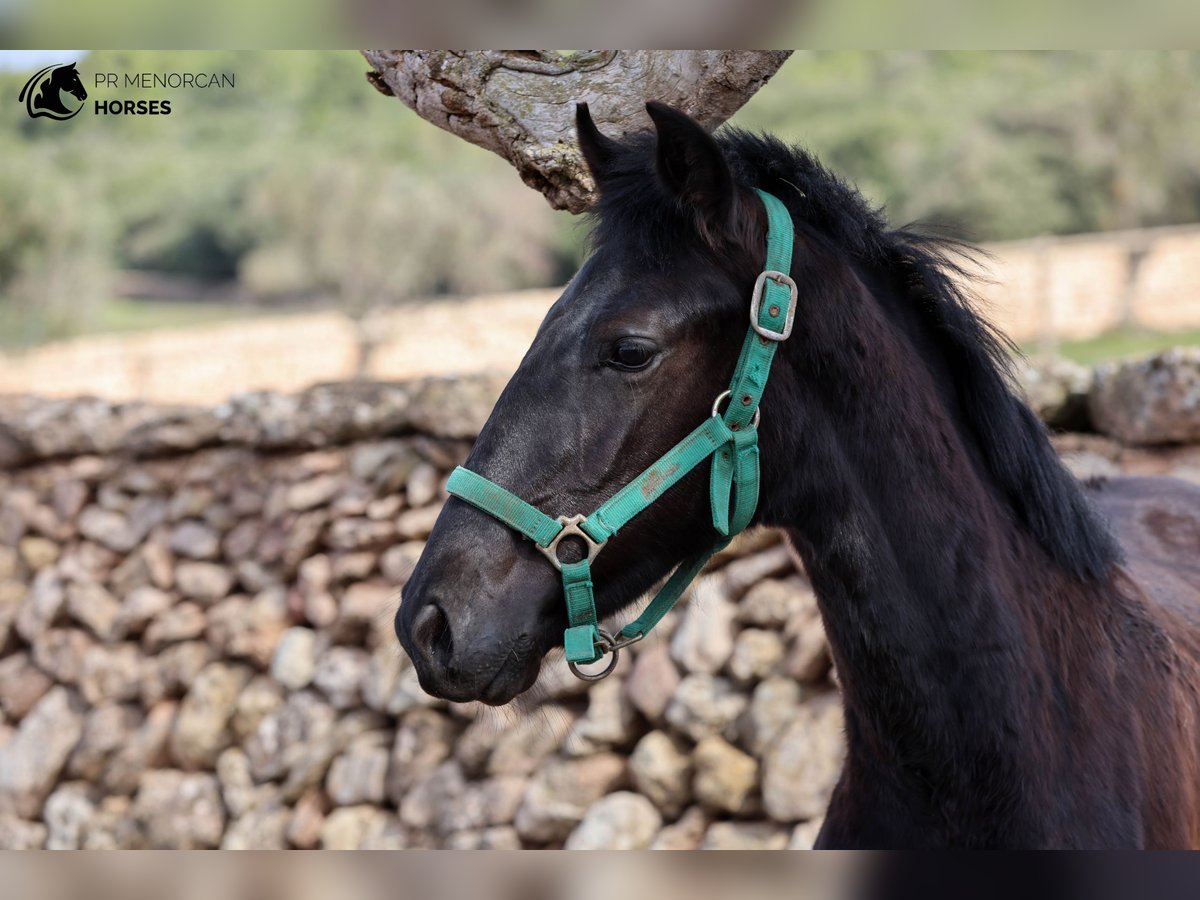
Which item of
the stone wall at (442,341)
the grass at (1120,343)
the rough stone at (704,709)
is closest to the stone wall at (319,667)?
the rough stone at (704,709)

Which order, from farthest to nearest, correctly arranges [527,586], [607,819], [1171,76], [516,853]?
[1171,76], [607,819], [527,586], [516,853]

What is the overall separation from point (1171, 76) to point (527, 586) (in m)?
26.5

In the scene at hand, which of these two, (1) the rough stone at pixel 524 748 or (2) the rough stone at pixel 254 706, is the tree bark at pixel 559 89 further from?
(2) the rough stone at pixel 254 706

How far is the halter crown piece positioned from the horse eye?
0.15m

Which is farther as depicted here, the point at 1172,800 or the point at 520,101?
the point at 520,101

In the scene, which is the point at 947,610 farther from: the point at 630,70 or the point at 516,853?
the point at 630,70

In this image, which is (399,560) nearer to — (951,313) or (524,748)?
(524,748)

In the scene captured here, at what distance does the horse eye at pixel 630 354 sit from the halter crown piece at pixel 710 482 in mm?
145

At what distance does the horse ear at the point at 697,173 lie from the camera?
1.78 m

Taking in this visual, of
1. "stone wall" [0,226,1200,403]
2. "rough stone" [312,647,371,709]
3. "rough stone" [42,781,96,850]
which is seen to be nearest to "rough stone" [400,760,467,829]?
"rough stone" [312,647,371,709]

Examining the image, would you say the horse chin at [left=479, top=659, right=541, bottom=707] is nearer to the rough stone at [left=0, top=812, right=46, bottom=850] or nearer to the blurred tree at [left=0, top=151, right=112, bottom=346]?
the rough stone at [left=0, top=812, right=46, bottom=850]

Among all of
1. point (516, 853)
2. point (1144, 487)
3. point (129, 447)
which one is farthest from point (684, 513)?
point (129, 447)

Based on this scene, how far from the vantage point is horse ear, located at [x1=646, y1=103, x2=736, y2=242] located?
1778 millimetres

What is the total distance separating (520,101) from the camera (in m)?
2.37
